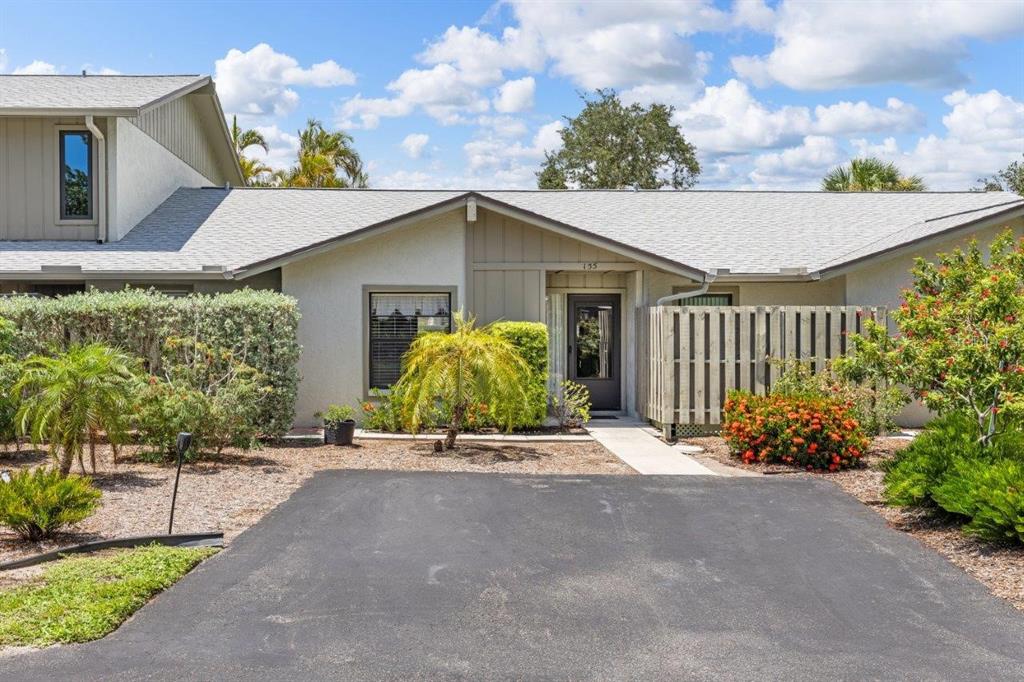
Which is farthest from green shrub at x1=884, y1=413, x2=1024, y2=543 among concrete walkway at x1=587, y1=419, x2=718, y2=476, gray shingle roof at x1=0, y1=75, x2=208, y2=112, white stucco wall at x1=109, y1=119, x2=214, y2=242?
gray shingle roof at x1=0, y1=75, x2=208, y2=112

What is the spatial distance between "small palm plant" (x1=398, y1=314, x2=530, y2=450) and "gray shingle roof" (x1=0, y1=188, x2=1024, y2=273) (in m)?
2.90

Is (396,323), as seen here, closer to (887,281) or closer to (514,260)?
(514,260)

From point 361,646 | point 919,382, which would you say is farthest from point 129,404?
point 919,382

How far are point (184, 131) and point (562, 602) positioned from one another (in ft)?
57.2

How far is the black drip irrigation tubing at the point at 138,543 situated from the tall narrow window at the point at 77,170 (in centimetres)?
1108

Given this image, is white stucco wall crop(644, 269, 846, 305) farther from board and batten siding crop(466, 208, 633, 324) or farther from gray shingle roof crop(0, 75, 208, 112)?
gray shingle roof crop(0, 75, 208, 112)

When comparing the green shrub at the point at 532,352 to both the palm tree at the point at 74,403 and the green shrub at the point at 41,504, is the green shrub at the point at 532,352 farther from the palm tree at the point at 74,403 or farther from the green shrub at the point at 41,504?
the green shrub at the point at 41,504

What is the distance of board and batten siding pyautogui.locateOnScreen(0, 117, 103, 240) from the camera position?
16.0 metres

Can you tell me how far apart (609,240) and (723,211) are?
249 inches

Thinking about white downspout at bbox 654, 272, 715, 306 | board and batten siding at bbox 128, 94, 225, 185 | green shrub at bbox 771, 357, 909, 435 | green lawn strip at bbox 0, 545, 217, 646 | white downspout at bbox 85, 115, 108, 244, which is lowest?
green lawn strip at bbox 0, 545, 217, 646

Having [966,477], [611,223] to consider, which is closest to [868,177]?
[611,223]

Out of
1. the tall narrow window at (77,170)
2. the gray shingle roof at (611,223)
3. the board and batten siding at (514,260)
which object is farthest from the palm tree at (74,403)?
the tall narrow window at (77,170)

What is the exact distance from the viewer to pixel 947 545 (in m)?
7.34

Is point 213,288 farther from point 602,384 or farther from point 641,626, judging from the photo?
point 641,626
